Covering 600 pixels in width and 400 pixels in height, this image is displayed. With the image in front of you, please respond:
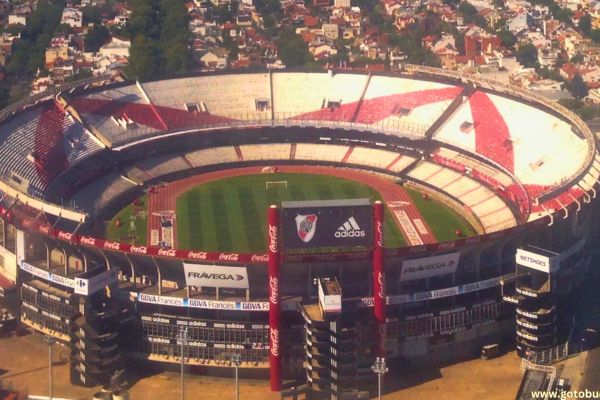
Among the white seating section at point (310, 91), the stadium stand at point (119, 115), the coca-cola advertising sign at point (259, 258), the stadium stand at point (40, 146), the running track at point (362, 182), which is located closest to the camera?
the coca-cola advertising sign at point (259, 258)

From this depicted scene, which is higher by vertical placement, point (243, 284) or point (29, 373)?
point (243, 284)

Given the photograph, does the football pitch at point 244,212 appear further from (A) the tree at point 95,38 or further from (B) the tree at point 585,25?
(B) the tree at point 585,25

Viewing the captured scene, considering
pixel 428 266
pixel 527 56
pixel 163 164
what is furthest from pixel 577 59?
pixel 428 266

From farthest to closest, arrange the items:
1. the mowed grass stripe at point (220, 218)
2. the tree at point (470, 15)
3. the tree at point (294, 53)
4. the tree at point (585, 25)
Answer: the tree at point (470, 15), the tree at point (585, 25), the tree at point (294, 53), the mowed grass stripe at point (220, 218)

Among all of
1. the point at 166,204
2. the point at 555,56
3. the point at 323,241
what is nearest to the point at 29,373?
the point at 323,241

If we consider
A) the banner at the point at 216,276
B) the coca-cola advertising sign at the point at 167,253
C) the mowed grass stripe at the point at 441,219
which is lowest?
the mowed grass stripe at the point at 441,219

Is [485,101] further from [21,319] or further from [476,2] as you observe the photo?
[476,2]

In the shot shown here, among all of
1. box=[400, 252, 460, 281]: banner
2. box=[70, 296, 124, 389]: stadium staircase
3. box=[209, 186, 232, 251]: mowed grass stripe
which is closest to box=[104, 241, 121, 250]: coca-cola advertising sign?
box=[70, 296, 124, 389]: stadium staircase

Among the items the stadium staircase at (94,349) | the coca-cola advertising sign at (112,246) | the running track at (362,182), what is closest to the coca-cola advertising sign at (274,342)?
the stadium staircase at (94,349)

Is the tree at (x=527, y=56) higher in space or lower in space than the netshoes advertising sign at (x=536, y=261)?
lower
